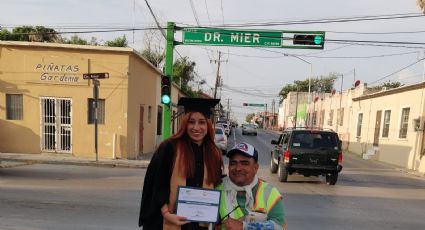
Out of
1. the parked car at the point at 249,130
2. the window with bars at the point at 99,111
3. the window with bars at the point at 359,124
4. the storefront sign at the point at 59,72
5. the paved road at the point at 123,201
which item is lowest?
the parked car at the point at 249,130

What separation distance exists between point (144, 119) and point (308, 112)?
4237 cm

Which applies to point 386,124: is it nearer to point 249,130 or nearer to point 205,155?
point 249,130

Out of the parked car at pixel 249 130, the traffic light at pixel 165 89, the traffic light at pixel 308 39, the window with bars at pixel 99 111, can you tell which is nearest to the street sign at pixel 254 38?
the traffic light at pixel 308 39

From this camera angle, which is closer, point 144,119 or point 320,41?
point 320,41

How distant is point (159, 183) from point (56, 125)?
1559 cm

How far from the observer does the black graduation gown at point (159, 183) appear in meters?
2.75

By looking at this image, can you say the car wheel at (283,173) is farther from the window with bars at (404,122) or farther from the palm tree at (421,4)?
the window with bars at (404,122)

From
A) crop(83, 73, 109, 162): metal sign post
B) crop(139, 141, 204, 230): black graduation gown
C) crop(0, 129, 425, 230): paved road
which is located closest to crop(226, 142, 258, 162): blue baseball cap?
crop(139, 141, 204, 230): black graduation gown

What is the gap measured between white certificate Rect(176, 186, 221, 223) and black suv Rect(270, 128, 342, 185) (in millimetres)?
9401

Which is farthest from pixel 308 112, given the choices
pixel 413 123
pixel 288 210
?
pixel 288 210

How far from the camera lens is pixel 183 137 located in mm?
2857

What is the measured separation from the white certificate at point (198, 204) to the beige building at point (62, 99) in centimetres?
1461

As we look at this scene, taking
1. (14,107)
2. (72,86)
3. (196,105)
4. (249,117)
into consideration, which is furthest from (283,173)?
(249,117)

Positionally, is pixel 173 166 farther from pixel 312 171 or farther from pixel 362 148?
pixel 362 148
